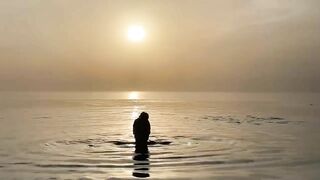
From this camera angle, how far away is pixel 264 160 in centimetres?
2828

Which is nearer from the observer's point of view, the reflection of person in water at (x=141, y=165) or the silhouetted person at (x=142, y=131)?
the reflection of person in water at (x=141, y=165)

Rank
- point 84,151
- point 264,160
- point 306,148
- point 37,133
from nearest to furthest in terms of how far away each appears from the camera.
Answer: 1. point 264,160
2. point 84,151
3. point 306,148
4. point 37,133

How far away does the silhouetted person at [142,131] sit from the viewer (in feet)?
105

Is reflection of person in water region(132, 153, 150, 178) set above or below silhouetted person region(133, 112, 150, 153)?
below

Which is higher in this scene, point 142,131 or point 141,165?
point 142,131

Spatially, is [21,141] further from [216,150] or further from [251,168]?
[251,168]

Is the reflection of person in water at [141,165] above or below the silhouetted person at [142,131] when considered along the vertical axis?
below

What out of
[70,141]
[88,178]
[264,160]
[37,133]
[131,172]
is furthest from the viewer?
[37,133]

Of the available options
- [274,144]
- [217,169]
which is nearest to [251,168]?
[217,169]

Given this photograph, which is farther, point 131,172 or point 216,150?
point 216,150

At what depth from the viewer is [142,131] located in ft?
108

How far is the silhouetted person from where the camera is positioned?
3212cm

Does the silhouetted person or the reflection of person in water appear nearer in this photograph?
the reflection of person in water

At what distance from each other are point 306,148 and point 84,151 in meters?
14.9
